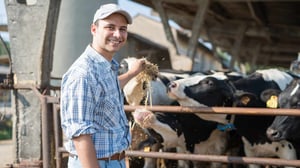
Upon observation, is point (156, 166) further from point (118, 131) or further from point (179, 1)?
point (179, 1)

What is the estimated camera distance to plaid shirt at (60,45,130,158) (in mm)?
2436

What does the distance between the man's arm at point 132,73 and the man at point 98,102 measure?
0.57 metres

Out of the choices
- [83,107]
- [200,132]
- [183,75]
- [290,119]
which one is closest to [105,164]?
[83,107]

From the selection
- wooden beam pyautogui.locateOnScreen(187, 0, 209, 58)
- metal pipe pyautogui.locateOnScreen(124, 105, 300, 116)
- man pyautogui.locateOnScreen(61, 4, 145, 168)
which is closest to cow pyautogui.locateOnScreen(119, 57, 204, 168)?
metal pipe pyautogui.locateOnScreen(124, 105, 300, 116)

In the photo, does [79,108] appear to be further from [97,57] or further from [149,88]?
[149,88]

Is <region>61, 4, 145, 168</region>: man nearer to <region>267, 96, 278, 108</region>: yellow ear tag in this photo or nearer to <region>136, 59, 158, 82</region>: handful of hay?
<region>136, 59, 158, 82</region>: handful of hay

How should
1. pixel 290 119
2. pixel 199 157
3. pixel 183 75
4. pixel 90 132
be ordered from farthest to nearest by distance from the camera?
pixel 183 75 → pixel 290 119 → pixel 199 157 → pixel 90 132

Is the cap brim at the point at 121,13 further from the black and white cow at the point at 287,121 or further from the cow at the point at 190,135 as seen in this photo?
the cow at the point at 190,135

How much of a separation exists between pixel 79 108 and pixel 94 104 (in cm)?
9

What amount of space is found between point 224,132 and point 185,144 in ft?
1.55

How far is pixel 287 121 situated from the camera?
4582 millimetres

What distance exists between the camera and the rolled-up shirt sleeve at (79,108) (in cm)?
242

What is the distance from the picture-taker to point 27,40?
4.86 metres

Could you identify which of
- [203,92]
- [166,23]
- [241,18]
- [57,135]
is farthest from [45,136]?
[241,18]
